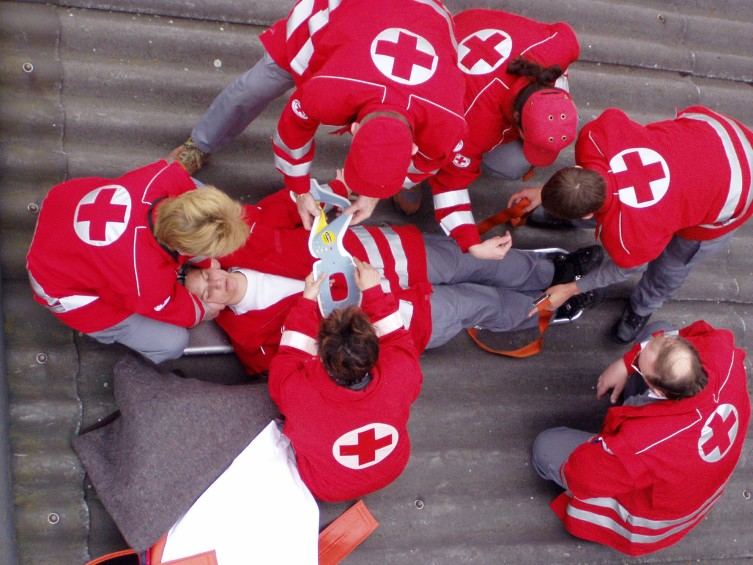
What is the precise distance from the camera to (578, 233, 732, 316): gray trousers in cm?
210

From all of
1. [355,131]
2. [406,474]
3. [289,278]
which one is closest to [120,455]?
[289,278]

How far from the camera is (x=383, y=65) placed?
1504 millimetres

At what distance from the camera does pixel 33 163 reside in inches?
78.0

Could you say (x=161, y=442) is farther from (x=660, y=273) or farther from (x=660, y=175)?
(x=660, y=273)

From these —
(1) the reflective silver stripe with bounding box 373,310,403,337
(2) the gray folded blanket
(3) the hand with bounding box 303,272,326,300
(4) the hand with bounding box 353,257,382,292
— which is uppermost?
(4) the hand with bounding box 353,257,382,292

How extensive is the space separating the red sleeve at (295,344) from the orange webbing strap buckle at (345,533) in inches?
18.7

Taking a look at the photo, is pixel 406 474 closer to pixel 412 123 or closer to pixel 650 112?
pixel 412 123

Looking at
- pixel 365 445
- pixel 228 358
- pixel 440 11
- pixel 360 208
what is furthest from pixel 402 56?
pixel 228 358

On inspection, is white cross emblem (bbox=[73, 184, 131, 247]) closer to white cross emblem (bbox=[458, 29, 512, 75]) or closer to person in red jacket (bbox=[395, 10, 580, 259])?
person in red jacket (bbox=[395, 10, 580, 259])

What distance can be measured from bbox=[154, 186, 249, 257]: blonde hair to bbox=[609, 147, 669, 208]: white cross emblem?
1.05 m

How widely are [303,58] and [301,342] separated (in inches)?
29.4

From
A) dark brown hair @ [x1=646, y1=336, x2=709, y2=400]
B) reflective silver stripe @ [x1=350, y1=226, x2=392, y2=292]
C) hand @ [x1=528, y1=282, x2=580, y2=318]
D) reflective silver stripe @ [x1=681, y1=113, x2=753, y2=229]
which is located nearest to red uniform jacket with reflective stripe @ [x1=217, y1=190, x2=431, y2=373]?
reflective silver stripe @ [x1=350, y1=226, x2=392, y2=292]

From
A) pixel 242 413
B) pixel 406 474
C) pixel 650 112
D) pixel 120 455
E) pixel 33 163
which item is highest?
pixel 650 112

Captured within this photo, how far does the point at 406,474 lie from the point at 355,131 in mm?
1131
